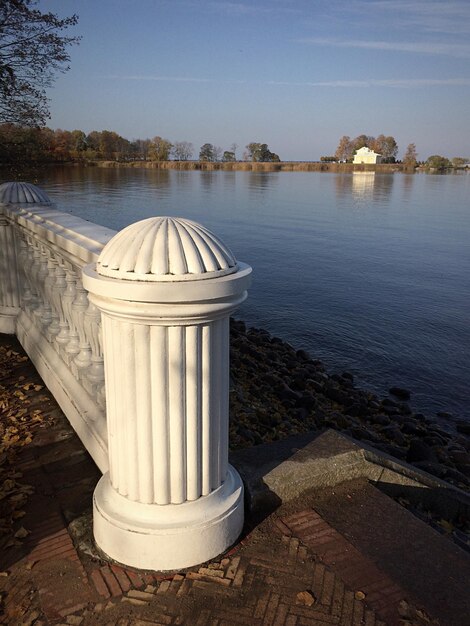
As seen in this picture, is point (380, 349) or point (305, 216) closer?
point (380, 349)

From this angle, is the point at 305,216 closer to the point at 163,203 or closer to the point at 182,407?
the point at 163,203

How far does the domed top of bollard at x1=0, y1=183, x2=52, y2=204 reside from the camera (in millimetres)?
5949

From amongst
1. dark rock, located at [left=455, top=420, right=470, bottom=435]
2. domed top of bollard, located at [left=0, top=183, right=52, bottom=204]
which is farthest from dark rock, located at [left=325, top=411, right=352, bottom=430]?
domed top of bollard, located at [left=0, top=183, right=52, bottom=204]

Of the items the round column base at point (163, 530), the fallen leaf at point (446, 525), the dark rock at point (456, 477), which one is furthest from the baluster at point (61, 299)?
the dark rock at point (456, 477)

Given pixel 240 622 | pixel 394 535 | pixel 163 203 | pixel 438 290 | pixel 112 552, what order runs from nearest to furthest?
pixel 240 622
pixel 112 552
pixel 394 535
pixel 438 290
pixel 163 203

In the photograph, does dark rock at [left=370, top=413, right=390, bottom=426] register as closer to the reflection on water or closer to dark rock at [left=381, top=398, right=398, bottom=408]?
dark rock at [left=381, top=398, right=398, bottom=408]

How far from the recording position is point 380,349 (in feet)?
42.7

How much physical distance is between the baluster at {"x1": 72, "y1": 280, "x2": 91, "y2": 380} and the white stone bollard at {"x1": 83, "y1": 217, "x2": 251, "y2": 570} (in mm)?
1161

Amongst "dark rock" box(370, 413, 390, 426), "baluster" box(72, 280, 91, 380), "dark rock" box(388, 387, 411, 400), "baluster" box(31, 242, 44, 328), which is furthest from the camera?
"dark rock" box(388, 387, 411, 400)

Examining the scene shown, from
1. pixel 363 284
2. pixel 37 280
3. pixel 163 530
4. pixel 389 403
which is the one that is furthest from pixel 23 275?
pixel 363 284

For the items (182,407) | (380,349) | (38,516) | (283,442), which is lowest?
(380,349)

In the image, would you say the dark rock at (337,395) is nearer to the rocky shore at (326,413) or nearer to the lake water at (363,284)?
the rocky shore at (326,413)

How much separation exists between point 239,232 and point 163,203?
14.0 m

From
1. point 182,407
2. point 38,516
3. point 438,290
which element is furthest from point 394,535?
point 438,290
